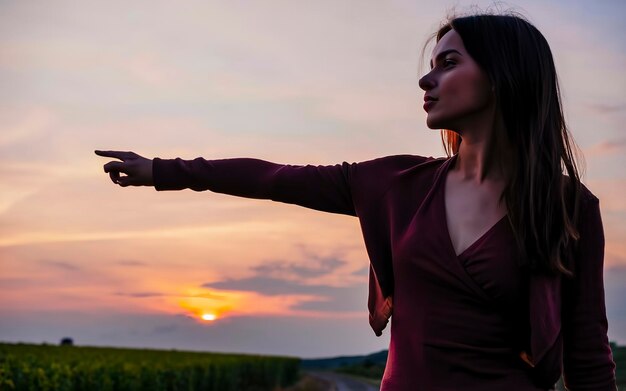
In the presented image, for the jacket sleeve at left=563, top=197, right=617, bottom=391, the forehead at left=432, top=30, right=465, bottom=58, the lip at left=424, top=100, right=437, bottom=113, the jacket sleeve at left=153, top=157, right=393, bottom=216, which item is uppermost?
the forehead at left=432, top=30, right=465, bottom=58

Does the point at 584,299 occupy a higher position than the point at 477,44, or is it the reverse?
the point at 477,44

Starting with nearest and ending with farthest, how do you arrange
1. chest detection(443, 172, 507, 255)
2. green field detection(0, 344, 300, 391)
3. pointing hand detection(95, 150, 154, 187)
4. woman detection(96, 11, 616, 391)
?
1. woman detection(96, 11, 616, 391)
2. chest detection(443, 172, 507, 255)
3. pointing hand detection(95, 150, 154, 187)
4. green field detection(0, 344, 300, 391)

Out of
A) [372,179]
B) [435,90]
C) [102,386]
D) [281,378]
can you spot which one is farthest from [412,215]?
[281,378]

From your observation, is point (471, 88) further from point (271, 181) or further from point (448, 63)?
point (271, 181)

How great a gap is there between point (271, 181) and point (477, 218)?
1.83 ft

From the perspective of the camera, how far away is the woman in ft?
7.80

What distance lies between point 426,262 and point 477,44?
1.90 feet

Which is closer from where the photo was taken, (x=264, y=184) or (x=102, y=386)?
(x=264, y=184)

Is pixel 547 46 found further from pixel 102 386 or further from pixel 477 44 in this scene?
pixel 102 386

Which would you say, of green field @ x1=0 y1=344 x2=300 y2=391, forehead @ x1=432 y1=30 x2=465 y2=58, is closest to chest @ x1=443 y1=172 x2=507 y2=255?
forehead @ x1=432 y1=30 x2=465 y2=58

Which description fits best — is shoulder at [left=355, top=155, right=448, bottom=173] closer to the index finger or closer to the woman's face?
the woman's face

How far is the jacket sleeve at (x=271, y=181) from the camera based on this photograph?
2.62m

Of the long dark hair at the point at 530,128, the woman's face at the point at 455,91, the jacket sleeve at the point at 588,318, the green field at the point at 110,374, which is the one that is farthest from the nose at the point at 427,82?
the green field at the point at 110,374

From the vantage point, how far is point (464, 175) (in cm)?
261
